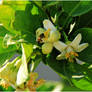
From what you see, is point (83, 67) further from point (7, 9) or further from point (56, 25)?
point (7, 9)

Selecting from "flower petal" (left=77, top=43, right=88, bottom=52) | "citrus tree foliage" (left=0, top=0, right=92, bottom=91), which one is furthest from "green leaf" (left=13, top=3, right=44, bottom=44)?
"flower petal" (left=77, top=43, right=88, bottom=52)

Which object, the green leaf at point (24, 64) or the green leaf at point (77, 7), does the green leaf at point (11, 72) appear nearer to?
the green leaf at point (24, 64)

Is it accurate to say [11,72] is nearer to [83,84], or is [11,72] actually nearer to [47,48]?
[47,48]

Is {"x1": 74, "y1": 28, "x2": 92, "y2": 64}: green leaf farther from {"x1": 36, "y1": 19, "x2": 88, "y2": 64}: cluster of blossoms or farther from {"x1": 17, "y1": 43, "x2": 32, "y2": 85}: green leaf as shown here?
{"x1": 17, "y1": 43, "x2": 32, "y2": 85}: green leaf

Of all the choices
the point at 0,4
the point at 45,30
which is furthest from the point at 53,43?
the point at 0,4

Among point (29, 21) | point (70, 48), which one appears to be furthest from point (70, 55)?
point (29, 21)

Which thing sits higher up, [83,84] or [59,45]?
[59,45]
